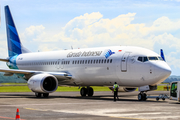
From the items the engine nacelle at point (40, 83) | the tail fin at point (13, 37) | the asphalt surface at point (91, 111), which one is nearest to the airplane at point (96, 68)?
the engine nacelle at point (40, 83)

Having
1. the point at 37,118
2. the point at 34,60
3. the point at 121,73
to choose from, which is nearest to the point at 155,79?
the point at 121,73

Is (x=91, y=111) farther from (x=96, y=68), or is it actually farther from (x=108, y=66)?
(x=96, y=68)

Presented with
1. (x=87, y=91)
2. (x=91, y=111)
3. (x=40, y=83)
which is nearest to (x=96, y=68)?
(x=40, y=83)

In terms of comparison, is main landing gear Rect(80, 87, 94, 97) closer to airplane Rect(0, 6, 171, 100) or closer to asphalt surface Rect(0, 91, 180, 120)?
airplane Rect(0, 6, 171, 100)

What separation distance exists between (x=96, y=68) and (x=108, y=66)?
1521 mm

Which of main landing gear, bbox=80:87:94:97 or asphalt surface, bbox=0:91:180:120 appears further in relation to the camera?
main landing gear, bbox=80:87:94:97

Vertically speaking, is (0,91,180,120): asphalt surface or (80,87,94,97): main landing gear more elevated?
(80,87,94,97): main landing gear

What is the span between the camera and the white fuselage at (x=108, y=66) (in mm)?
23719

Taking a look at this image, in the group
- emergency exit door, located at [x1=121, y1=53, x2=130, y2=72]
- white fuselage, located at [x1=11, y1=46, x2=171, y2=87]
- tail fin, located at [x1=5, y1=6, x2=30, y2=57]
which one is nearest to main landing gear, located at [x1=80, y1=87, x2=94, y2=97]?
white fuselage, located at [x1=11, y1=46, x2=171, y2=87]

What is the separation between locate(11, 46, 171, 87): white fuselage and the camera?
2372 centimetres

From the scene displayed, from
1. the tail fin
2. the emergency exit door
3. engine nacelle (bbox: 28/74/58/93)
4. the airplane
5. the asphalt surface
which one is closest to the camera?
the asphalt surface

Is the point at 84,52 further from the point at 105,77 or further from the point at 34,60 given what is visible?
the point at 34,60

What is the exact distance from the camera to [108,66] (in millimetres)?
26172

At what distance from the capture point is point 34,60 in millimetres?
35594
